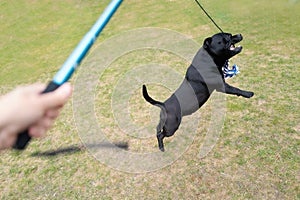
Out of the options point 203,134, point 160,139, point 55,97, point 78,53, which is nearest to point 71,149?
point 160,139

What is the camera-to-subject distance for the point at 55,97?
145cm

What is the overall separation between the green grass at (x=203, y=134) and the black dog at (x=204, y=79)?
1.18 meters

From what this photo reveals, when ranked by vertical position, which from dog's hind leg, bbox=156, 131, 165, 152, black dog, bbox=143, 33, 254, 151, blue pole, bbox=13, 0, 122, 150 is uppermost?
blue pole, bbox=13, 0, 122, 150

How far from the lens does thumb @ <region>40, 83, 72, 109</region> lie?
143 cm

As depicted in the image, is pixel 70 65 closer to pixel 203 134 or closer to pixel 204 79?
pixel 204 79

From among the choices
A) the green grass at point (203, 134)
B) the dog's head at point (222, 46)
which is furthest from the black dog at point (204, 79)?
the green grass at point (203, 134)

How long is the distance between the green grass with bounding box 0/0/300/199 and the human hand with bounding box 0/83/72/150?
391 cm

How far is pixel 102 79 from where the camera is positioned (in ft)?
27.0

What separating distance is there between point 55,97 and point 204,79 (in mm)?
3371

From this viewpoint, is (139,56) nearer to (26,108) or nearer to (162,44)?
(162,44)

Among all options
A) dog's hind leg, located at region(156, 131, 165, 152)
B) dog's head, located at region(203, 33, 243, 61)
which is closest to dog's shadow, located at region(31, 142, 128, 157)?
dog's hind leg, located at region(156, 131, 165, 152)

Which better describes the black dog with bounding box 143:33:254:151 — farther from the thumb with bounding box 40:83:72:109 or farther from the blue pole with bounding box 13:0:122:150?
the thumb with bounding box 40:83:72:109

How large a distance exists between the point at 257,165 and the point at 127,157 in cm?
230

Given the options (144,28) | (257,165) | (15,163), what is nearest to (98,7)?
(144,28)
